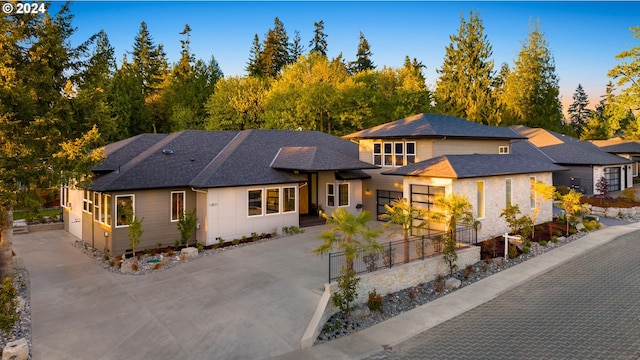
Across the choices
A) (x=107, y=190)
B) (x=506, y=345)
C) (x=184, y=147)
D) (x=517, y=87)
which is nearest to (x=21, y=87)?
(x=107, y=190)

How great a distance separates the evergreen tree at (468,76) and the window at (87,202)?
41778mm

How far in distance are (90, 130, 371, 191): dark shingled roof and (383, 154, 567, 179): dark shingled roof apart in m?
4.41

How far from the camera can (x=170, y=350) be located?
8.40 m

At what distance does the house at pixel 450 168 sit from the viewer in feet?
58.2

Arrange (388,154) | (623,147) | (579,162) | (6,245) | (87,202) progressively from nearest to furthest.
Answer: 1. (6,245)
2. (87,202)
3. (388,154)
4. (579,162)
5. (623,147)

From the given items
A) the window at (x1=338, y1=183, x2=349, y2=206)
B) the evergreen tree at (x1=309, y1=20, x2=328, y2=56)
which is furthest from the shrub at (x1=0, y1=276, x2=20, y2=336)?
the evergreen tree at (x1=309, y1=20, x2=328, y2=56)

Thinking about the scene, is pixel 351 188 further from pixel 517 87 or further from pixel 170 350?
pixel 517 87

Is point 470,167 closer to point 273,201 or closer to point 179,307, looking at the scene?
point 273,201

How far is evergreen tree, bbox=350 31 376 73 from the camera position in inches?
2392

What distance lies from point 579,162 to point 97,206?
111ft

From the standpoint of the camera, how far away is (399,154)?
22.7m

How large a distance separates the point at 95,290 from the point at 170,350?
518cm

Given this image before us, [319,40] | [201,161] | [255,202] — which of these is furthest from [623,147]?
[319,40]

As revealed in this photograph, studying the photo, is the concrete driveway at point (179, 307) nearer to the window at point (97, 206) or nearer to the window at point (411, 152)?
the window at point (97, 206)
